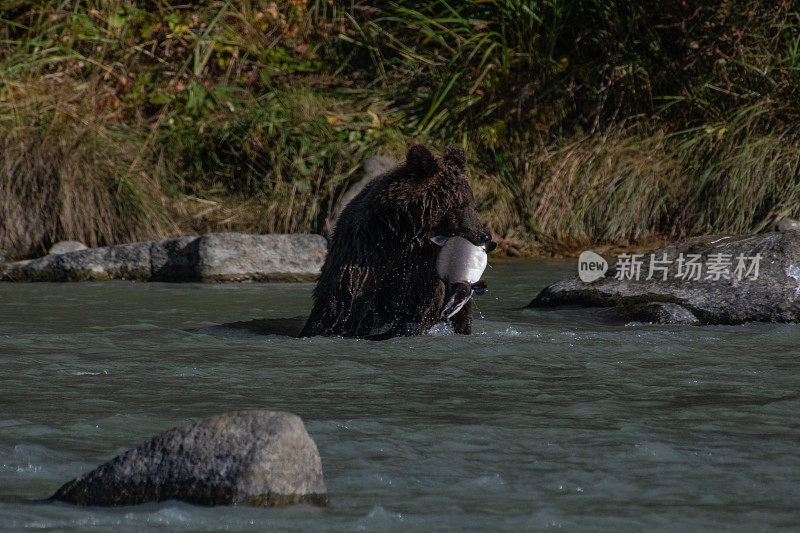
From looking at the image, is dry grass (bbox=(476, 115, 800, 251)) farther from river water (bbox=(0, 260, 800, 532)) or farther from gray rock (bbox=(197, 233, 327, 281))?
river water (bbox=(0, 260, 800, 532))

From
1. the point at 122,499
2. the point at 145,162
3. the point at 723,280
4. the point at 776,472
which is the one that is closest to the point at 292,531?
the point at 122,499

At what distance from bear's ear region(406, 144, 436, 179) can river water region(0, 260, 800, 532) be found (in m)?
0.95

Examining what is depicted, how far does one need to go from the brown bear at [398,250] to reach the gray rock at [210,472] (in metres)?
2.87

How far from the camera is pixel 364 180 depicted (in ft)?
40.7

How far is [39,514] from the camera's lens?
2824 mm

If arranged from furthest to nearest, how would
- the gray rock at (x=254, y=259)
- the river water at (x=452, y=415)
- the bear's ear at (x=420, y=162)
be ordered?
the gray rock at (x=254, y=259), the bear's ear at (x=420, y=162), the river water at (x=452, y=415)

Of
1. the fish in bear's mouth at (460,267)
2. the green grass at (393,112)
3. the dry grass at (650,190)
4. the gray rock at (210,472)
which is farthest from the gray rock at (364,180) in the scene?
the gray rock at (210,472)

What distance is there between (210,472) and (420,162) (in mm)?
3147

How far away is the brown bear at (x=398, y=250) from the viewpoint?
5816 millimetres

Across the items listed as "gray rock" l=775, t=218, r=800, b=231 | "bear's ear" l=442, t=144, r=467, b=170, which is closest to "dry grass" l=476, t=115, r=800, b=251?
"gray rock" l=775, t=218, r=800, b=231

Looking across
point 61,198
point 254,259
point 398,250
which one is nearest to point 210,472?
point 398,250

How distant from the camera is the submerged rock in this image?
33.2 ft

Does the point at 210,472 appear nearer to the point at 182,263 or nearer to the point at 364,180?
Result: the point at 182,263

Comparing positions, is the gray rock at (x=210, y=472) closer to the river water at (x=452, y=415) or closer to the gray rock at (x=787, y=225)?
the river water at (x=452, y=415)
